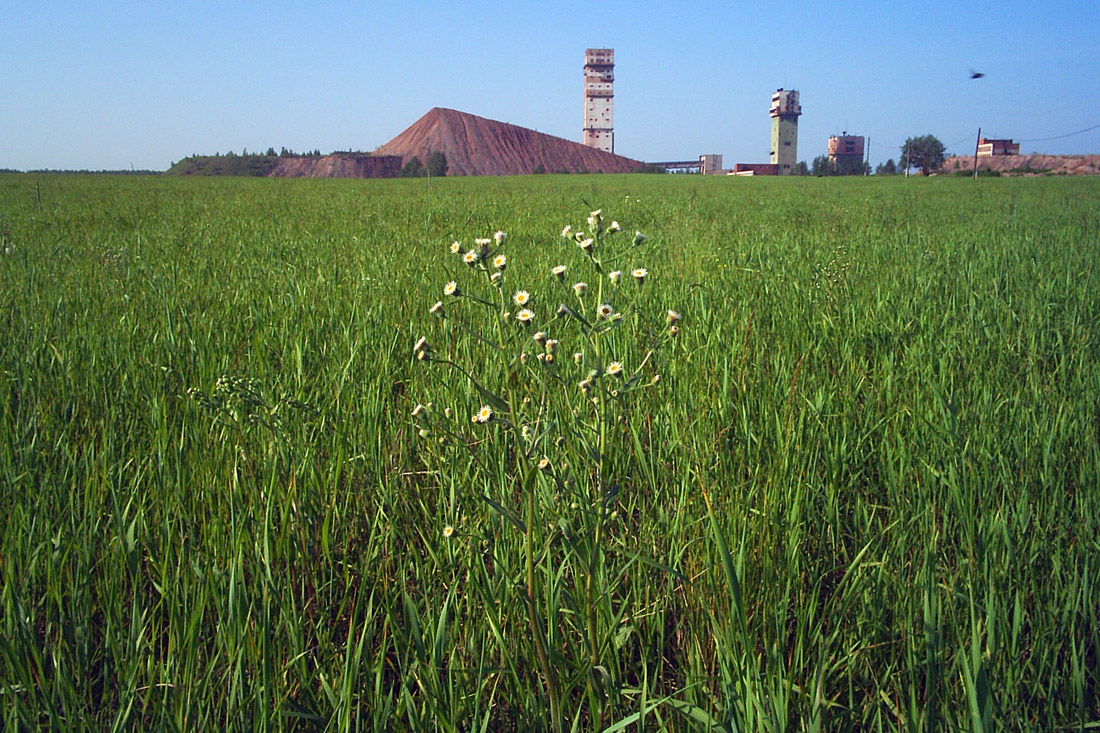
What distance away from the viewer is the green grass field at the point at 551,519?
101 centimetres

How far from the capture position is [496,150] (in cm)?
9194

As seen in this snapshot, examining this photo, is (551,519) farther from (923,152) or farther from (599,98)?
(599,98)

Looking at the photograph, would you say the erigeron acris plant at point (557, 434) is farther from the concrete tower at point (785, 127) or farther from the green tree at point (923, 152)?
the concrete tower at point (785, 127)

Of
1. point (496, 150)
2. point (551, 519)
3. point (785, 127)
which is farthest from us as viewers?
point (785, 127)

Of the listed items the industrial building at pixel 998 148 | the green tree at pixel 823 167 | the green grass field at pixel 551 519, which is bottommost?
the green grass field at pixel 551 519

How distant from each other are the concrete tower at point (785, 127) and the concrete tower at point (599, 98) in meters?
26.0

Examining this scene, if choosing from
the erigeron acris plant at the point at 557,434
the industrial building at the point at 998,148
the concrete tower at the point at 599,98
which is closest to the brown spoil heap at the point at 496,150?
the concrete tower at the point at 599,98

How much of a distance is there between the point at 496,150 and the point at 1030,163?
61.3 m

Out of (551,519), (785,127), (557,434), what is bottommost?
(551,519)

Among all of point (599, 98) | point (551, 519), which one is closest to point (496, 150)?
point (599, 98)

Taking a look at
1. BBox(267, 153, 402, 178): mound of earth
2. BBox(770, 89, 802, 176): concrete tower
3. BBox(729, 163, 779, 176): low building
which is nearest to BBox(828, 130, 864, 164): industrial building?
BBox(770, 89, 802, 176): concrete tower

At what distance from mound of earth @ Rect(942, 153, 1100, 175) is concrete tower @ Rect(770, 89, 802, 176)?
32.4 metres

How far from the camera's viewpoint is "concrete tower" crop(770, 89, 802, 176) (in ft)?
341

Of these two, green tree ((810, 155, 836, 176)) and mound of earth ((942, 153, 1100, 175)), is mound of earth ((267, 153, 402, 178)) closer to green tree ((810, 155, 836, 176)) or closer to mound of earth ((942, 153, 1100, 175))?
green tree ((810, 155, 836, 176))
